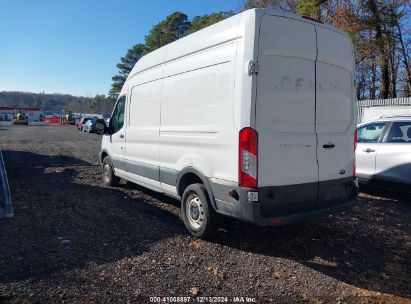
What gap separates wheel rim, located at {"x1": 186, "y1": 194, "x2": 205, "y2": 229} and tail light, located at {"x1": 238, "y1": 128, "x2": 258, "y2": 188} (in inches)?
39.3

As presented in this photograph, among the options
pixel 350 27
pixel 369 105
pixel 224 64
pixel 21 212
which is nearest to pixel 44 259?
pixel 21 212

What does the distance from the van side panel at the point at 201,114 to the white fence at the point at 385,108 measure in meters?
12.8

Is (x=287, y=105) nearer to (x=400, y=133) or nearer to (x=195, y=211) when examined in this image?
(x=195, y=211)

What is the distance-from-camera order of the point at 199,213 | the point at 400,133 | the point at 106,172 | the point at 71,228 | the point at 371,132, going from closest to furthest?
the point at 199,213
the point at 71,228
the point at 400,133
the point at 371,132
the point at 106,172

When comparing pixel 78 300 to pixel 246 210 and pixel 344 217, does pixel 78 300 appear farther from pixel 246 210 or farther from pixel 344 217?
pixel 344 217

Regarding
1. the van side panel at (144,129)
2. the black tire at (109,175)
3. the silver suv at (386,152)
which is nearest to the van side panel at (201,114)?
the van side panel at (144,129)

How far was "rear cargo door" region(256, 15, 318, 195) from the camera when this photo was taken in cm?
438

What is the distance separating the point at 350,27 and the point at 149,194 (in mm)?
21430

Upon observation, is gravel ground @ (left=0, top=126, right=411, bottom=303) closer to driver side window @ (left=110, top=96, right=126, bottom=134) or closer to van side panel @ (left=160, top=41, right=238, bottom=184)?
van side panel @ (left=160, top=41, right=238, bottom=184)

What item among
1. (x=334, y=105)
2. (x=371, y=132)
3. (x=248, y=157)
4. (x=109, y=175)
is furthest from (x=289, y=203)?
(x=109, y=175)

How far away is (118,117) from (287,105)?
4.48m

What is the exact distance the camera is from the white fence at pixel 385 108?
52.2 feet

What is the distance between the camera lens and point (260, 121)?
4.35m

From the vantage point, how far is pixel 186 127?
5.38 m
